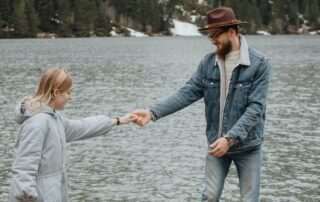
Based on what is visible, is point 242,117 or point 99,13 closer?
point 242,117

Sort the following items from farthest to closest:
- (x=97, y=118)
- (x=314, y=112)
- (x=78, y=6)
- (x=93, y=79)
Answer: (x=78, y=6)
(x=93, y=79)
(x=314, y=112)
(x=97, y=118)

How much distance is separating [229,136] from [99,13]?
604ft

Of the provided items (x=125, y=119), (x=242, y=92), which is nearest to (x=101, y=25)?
(x=125, y=119)

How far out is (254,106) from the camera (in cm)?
Result: 719

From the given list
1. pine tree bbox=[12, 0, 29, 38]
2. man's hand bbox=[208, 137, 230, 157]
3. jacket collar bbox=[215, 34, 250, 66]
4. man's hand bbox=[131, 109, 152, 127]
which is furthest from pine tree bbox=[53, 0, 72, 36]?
man's hand bbox=[208, 137, 230, 157]

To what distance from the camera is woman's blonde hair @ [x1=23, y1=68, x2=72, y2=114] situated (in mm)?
6133

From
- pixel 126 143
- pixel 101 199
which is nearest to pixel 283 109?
pixel 126 143

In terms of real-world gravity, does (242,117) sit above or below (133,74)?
above

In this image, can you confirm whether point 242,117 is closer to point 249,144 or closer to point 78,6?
point 249,144

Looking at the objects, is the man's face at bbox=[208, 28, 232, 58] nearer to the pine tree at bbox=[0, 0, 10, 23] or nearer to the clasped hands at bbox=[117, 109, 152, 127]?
the clasped hands at bbox=[117, 109, 152, 127]

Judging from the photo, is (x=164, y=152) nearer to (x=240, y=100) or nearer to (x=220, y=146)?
(x=240, y=100)

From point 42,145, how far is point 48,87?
21.8 inches

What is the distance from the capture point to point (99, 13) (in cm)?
18850

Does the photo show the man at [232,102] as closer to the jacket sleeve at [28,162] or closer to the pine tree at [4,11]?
the jacket sleeve at [28,162]
